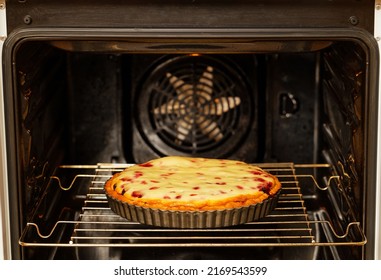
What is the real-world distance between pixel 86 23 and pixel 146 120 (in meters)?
0.63

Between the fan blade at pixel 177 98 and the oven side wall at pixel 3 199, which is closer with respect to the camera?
the oven side wall at pixel 3 199

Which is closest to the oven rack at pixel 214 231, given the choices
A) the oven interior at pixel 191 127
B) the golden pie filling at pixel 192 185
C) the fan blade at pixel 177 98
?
the oven interior at pixel 191 127

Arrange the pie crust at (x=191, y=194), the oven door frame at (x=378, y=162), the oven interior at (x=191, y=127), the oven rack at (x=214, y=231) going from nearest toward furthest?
the oven door frame at (x=378, y=162), the pie crust at (x=191, y=194), the oven rack at (x=214, y=231), the oven interior at (x=191, y=127)

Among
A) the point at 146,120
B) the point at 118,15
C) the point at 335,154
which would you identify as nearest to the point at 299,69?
the point at 335,154

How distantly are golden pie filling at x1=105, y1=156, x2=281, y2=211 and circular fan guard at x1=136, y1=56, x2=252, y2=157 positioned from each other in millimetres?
163

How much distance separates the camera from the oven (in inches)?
58.4

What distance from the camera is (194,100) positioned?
2.06 meters

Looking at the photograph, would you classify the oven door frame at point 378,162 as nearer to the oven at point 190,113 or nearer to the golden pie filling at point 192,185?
the oven at point 190,113

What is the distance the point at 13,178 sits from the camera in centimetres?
152

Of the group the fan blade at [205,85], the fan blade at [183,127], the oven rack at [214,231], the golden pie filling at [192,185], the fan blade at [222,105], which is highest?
the fan blade at [205,85]

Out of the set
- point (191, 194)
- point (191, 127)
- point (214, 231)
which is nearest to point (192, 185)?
point (191, 194)

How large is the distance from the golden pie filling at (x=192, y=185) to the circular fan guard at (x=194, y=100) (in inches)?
6.4

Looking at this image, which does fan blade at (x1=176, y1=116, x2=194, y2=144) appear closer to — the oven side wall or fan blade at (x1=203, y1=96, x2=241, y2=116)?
fan blade at (x1=203, y1=96, x2=241, y2=116)

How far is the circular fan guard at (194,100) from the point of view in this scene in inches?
81.2
